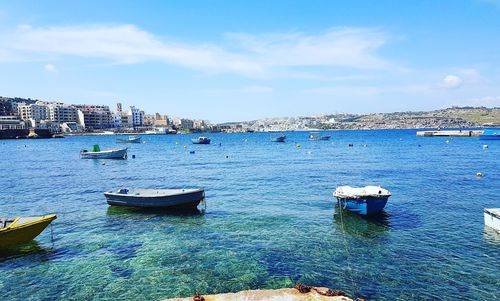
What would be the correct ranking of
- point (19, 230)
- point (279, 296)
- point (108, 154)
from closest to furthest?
point (279, 296)
point (19, 230)
point (108, 154)

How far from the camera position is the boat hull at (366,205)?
2678cm

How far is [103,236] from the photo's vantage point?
24500mm

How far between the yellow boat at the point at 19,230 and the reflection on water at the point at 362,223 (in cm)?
1865

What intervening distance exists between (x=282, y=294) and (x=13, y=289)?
12.7 m

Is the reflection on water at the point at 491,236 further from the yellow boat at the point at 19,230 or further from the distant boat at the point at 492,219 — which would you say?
the yellow boat at the point at 19,230

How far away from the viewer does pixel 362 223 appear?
26.4m

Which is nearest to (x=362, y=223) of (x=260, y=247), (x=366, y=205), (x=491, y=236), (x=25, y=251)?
(x=366, y=205)

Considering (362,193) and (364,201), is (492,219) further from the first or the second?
(362,193)

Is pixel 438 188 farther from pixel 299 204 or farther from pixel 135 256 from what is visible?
pixel 135 256

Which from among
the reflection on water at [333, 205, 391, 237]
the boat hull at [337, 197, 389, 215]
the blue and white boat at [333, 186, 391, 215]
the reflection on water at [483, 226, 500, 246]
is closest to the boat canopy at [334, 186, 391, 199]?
the blue and white boat at [333, 186, 391, 215]

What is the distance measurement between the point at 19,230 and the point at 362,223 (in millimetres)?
21443

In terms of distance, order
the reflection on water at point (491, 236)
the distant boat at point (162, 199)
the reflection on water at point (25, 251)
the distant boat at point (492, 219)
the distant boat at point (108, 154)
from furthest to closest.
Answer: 1. the distant boat at point (108, 154)
2. the distant boat at point (162, 199)
3. the distant boat at point (492, 219)
4. the reflection on water at point (491, 236)
5. the reflection on water at point (25, 251)

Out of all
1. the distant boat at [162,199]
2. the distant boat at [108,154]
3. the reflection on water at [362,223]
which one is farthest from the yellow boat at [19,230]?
the distant boat at [108,154]

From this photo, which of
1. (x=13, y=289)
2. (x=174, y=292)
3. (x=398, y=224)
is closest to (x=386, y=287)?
(x=174, y=292)
